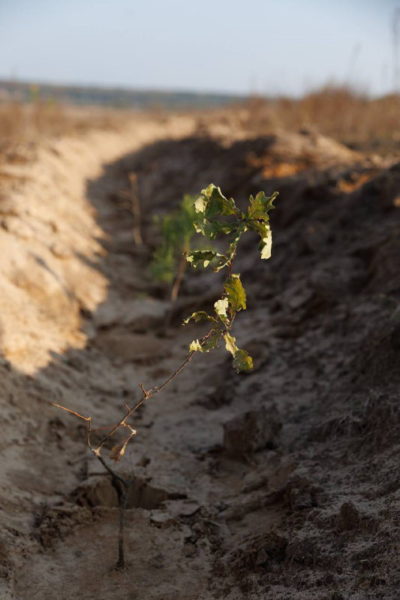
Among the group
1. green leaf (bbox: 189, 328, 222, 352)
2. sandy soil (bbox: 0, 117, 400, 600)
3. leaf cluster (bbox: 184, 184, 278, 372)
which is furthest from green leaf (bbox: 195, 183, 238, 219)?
sandy soil (bbox: 0, 117, 400, 600)

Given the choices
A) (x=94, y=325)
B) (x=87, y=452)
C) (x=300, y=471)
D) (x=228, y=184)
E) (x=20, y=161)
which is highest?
(x=20, y=161)

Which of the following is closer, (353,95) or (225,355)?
(225,355)

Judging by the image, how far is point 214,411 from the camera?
467 centimetres

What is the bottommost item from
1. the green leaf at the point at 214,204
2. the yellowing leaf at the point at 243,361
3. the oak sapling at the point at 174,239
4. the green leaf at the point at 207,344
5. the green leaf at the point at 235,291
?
the yellowing leaf at the point at 243,361

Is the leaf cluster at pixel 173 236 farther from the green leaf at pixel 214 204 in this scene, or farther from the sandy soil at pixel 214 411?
the green leaf at pixel 214 204

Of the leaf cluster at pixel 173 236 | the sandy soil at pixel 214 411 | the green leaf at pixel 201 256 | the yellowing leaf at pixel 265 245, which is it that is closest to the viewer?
the yellowing leaf at pixel 265 245

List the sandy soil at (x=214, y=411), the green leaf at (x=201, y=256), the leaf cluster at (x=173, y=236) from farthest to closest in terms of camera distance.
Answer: the leaf cluster at (x=173, y=236) < the sandy soil at (x=214, y=411) < the green leaf at (x=201, y=256)

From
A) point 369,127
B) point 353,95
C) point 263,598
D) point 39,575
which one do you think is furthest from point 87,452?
point 353,95

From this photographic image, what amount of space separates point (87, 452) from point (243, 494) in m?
0.99

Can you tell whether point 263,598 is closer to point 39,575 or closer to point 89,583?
point 89,583

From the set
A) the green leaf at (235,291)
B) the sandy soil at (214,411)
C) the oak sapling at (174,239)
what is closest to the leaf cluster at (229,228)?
the green leaf at (235,291)

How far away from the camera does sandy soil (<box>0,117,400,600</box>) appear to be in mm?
2850

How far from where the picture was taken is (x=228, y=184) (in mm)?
10039

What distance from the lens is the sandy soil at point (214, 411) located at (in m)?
2.85
